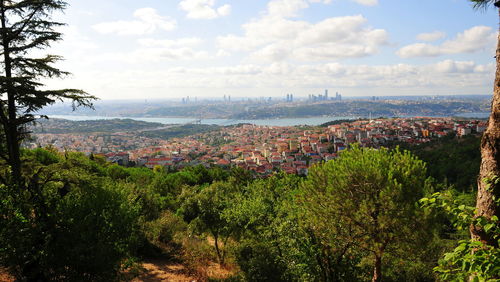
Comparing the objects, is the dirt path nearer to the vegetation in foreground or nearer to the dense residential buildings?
the vegetation in foreground

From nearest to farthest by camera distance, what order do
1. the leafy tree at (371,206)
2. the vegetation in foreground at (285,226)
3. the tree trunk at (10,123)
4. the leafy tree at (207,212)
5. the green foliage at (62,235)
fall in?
the green foliage at (62,235) < the vegetation in foreground at (285,226) < the leafy tree at (371,206) < the tree trunk at (10,123) < the leafy tree at (207,212)

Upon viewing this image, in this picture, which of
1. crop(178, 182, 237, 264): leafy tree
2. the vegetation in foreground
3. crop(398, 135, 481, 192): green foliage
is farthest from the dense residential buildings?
the vegetation in foreground

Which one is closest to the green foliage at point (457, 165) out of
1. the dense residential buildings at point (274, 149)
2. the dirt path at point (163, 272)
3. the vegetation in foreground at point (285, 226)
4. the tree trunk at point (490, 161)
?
the dense residential buildings at point (274, 149)

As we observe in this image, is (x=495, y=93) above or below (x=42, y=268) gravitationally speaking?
above

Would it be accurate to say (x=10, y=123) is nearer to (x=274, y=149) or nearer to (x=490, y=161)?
(x=490, y=161)

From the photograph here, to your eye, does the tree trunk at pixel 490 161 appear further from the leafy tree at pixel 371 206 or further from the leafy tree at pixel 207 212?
the leafy tree at pixel 207 212

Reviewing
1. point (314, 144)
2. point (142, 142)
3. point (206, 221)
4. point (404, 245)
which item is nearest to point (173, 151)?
point (142, 142)

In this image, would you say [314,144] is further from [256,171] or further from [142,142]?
[142,142]

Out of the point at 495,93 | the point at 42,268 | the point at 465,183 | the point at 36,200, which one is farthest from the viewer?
the point at 465,183
